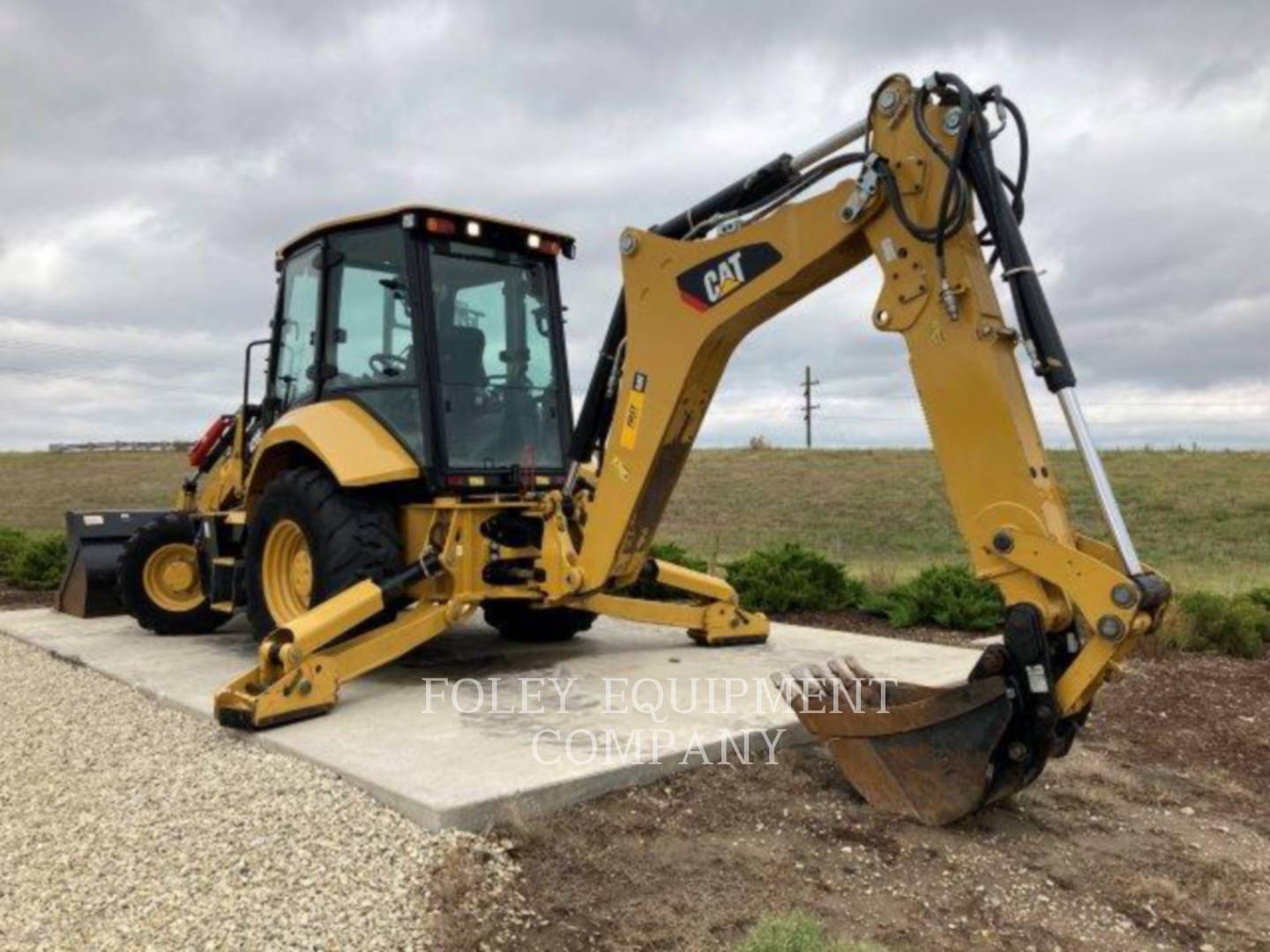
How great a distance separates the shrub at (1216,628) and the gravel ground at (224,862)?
602cm

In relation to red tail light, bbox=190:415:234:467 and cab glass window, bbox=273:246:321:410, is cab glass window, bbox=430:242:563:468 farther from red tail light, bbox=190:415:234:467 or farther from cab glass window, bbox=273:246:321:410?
red tail light, bbox=190:415:234:467

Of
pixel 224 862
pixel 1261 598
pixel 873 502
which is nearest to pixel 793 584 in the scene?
pixel 1261 598

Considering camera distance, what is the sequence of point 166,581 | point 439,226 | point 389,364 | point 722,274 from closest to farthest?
point 722,274, point 439,226, point 389,364, point 166,581

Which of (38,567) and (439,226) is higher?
(439,226)

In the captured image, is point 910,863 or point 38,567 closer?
point 910,863

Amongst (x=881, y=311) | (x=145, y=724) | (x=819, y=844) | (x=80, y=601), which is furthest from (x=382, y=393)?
(x=80, y=601)

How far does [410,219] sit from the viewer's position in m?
6.36

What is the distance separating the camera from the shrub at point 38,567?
1233 cm

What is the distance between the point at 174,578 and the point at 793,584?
522 cm

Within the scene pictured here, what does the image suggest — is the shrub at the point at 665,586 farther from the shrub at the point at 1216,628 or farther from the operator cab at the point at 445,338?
the shrub at the point at 1216,628

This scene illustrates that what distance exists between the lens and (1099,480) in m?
3.86

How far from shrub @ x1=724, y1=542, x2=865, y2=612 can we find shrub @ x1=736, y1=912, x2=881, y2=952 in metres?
6.45

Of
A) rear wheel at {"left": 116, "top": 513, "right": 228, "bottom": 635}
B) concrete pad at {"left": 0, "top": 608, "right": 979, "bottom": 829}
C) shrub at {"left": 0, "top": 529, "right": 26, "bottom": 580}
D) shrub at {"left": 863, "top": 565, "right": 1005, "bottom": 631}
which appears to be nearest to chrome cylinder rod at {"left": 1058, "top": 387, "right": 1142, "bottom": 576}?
concrete pad at {"left": 0, "top": 608, "right": 979, "bottom": 829}

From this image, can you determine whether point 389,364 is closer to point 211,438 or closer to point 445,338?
point 445,338
